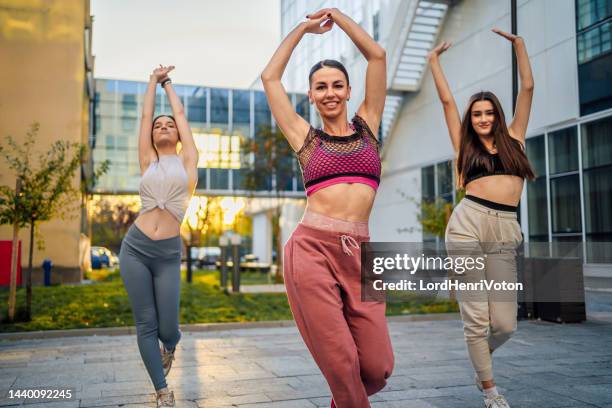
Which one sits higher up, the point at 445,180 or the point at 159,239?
the point at 445,180

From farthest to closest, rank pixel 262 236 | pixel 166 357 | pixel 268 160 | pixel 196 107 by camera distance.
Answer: pixel 262 236 < pixel 196 107 < pixel 268 160 < pixel 166 357

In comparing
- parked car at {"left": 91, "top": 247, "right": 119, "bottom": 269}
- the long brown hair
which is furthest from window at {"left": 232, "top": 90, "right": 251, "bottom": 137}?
the long brown hair

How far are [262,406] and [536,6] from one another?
15760 mm

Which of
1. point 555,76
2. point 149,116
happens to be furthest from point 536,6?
point 149,116

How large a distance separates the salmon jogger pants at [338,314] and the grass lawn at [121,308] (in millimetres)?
8924

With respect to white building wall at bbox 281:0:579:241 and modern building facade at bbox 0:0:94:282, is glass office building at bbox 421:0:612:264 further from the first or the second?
modern building facade at bbox 0:0:94:282

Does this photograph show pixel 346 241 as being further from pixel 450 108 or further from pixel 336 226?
pixel 450 108

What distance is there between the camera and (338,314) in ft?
9.96

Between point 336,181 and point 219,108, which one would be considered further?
point 219,108

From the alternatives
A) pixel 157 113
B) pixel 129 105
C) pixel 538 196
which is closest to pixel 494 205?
pixel 538 196

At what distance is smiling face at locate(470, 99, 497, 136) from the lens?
15.4ft

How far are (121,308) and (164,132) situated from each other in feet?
29.7

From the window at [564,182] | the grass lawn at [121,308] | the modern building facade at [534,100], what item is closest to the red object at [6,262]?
the grass lawn at [121,308]

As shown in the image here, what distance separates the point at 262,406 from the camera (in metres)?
4.96
